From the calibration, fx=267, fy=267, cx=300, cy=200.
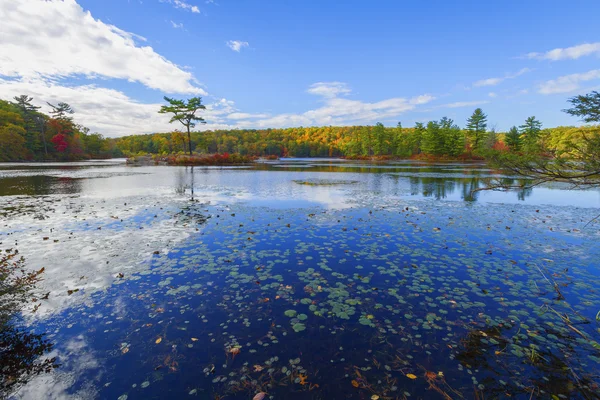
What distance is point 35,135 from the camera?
225 ft

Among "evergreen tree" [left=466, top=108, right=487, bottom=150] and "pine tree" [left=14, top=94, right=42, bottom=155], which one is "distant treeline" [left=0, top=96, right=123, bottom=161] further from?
"evergreen tree" [left=466, top=108, right=487, bottom=150]

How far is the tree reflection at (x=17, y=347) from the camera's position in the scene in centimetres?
368

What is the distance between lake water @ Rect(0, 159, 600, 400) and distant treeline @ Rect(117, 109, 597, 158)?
3531mm

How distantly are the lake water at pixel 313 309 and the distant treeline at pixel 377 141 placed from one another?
11.6ft

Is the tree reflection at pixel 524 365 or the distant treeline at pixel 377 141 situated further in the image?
the distant treeline at pixel 377 141

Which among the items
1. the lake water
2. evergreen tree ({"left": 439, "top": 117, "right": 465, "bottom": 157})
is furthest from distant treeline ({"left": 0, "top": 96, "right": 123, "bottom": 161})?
evergreen tree ({"left": 439, "top": 117, "right": 465, "bottom": 157})

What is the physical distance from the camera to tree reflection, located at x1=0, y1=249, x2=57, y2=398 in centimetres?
368

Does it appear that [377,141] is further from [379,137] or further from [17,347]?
[17,347]

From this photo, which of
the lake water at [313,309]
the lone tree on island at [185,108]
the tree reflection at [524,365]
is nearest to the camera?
the tree reflection at [524,365]

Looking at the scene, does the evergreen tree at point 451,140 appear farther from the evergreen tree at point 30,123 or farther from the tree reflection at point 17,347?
the evergreen tree at point 30,123

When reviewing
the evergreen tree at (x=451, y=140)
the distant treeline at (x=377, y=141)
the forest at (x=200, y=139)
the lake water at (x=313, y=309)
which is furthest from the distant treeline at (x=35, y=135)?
the evergreen tree at (x=451, y=140)

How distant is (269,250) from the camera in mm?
8766

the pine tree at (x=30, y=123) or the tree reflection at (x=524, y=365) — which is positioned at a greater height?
the pine tree at (x=30, y=123)

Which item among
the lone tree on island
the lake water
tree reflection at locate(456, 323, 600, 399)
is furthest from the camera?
the lone tree on island
